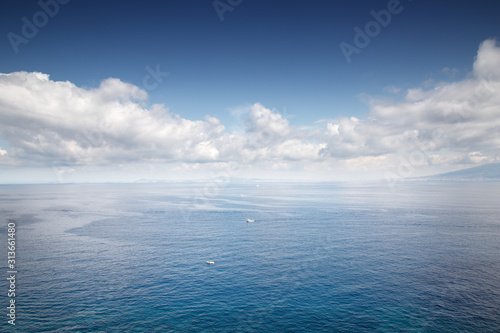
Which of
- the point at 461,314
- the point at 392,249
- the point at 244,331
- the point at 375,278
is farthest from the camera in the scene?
the point at 392,249

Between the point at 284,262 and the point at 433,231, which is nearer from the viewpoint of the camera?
the point at 284,262

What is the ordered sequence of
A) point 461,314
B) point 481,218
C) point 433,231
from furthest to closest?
point 481,218
point 433,231
point 461,314

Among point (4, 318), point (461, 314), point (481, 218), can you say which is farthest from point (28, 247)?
point (481, 218)

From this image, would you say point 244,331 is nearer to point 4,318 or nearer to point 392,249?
point 4,318

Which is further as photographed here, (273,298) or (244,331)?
(273,298)

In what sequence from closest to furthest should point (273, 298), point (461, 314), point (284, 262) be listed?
point (461, 314)
point (273, 298)
point (284, 262)

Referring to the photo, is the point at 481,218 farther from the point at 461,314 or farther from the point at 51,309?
the point at 51,309

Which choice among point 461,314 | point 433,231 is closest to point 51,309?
point 461,314

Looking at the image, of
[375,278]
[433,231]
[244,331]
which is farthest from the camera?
[433,231]
